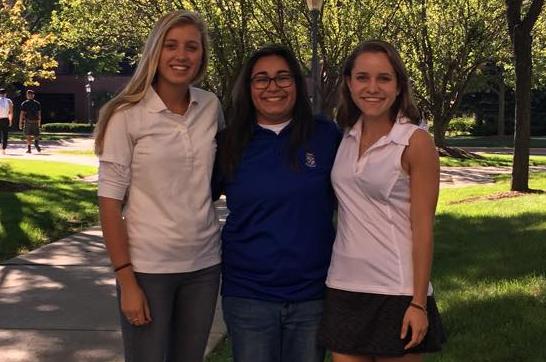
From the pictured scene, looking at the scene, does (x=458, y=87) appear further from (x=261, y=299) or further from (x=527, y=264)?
(x=261, y=299)

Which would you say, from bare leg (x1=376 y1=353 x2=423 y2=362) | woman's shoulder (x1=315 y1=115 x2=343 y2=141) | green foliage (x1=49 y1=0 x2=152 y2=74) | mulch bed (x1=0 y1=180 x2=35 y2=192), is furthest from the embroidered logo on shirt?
green foliage (x1=49 y1=0 x2=152 y2=74)

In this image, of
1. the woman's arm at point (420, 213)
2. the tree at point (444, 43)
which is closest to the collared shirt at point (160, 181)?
the woman's arm at point (420, 213)

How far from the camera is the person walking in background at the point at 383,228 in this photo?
2.31 m

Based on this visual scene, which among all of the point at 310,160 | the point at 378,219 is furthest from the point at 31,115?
the point at 378,219

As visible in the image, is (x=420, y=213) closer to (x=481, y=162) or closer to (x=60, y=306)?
(x=60, y=306)

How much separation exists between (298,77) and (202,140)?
0.43 metres

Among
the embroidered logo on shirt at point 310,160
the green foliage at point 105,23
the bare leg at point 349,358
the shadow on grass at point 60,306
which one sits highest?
the green foliage at point 105,23

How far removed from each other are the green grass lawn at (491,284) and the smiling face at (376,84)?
1870 mm

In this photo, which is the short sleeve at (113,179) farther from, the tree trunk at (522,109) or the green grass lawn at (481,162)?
the green grass lawn at (481,162)

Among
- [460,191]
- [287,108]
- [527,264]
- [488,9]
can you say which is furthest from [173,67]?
[488,9]

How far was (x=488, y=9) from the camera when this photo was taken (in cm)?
2066

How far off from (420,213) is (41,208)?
7.89 metres

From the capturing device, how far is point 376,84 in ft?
7.91

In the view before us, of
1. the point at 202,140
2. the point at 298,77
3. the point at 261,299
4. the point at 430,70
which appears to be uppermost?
the point at 430,70
